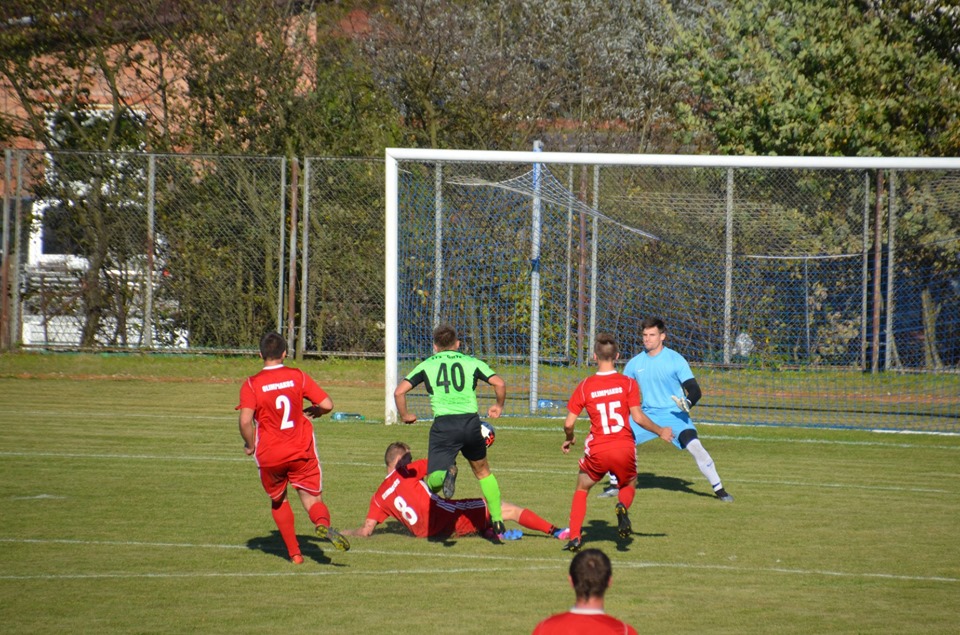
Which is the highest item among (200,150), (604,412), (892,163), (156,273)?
(200,150)

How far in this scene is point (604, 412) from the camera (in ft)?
28.1

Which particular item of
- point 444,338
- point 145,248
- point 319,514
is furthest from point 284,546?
point 145,248

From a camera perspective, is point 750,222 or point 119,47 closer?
point 750,222

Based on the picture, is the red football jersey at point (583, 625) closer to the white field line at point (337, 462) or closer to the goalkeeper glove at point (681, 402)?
the goalkeeper glove at point (681, 402)

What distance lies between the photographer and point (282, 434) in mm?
7895

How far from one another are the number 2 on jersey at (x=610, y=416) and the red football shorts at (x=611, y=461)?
0.14 metres

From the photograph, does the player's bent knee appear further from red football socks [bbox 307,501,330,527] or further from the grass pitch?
red football socks [bbox 307,501,330,527]

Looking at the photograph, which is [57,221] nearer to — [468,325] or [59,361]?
[59,361]

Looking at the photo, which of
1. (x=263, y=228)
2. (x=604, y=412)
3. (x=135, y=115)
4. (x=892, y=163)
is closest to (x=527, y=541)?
(x=604, y=412)

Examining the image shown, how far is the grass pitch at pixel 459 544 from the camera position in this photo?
6969 millimetres

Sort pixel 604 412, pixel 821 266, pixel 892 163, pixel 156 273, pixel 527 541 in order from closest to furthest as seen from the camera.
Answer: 1. pixel 604 412
2. pixel 527 541
3. pixel 892 163
4. pixel 821 266
5. pixel 156 273

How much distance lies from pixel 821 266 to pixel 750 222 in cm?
186

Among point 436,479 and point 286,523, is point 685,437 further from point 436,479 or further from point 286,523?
point 286,523

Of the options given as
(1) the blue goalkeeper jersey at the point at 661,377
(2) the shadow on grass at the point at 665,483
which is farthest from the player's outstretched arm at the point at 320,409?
(2) the shadow on grass at the point at 665,483
